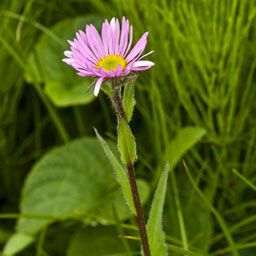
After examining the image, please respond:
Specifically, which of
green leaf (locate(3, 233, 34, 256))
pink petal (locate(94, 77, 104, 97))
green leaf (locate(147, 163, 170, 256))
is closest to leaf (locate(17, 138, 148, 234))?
green leaf (locate(3, 233, 34, 256))

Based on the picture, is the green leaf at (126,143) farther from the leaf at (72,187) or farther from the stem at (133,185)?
the leaf at (72,187)

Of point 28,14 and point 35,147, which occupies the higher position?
point 28,14

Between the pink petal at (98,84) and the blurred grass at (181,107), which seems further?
the blurred grass at (181,107)

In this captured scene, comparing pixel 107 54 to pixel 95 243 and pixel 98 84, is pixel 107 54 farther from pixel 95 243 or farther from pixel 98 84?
pixel 95 243

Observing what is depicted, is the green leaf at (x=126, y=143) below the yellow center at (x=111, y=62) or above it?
below

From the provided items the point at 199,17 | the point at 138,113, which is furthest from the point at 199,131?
the point at 138,113

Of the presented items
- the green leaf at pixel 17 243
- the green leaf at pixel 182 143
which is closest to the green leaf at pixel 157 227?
the green leaf at pixel 182 143

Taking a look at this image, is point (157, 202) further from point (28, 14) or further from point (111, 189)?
point (28, 14)
